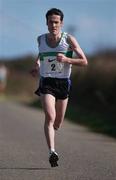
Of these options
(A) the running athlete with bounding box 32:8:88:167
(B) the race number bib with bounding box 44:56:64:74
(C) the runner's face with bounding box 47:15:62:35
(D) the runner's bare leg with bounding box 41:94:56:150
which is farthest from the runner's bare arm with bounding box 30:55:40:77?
(C) the runner's face with bounding box 47:15:62:35

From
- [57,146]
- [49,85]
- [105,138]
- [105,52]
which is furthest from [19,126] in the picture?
[105,52]

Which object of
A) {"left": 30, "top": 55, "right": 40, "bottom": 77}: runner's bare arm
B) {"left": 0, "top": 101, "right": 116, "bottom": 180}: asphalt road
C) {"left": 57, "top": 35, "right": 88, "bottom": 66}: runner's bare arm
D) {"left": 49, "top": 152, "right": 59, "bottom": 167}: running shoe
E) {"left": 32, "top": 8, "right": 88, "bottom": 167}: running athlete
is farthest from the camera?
{"left": 30, "top": 55, "right": 40, "bottom": 77}: runner's bare arm

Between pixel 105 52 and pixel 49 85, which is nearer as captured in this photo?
pixel 49 85

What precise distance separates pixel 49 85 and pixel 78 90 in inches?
1116

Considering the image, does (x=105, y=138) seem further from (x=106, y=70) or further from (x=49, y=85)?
(x=106, y=70)

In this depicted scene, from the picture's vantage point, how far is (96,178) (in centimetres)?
909

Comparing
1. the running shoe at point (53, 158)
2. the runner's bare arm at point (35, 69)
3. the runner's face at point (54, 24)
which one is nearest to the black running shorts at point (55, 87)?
the runner's bare arm at point (35, 69)

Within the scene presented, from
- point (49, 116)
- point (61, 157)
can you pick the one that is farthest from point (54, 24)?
point (61, 157)

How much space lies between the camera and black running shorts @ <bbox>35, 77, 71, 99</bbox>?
996cm

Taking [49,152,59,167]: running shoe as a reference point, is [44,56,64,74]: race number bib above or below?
above

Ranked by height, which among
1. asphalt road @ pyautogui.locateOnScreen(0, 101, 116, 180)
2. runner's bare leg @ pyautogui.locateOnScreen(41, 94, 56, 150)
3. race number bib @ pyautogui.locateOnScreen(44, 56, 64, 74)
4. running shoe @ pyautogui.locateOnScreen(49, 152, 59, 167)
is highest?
race number bib @ pyautogui.locateOnScreen(44, 56, 64, 74)

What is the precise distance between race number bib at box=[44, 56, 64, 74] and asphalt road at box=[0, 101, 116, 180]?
4.14 feet

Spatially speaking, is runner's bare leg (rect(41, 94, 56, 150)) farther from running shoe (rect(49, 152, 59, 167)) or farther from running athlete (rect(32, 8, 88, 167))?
running shoe (rect(49, 152, 59, 167))

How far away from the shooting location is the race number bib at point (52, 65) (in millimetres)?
9875
